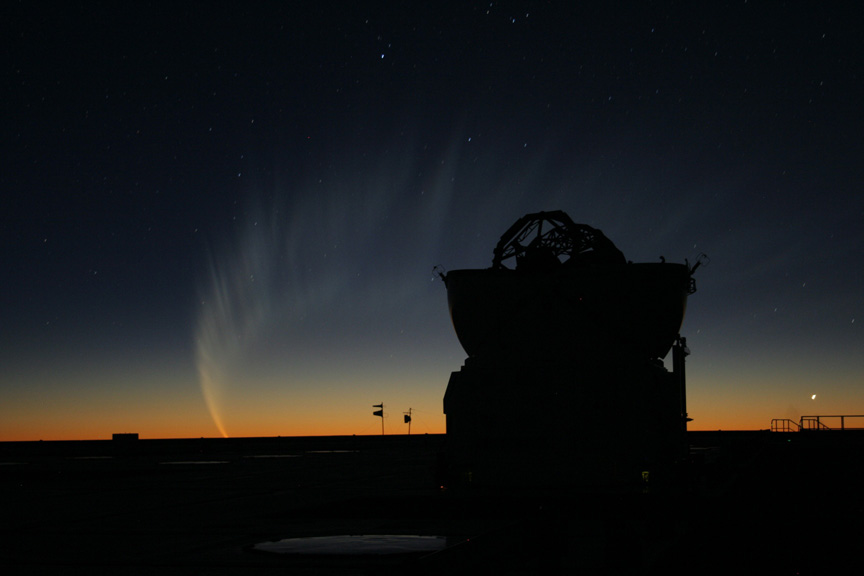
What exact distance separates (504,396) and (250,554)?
238 inches

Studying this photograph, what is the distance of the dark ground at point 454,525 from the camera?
9539mm

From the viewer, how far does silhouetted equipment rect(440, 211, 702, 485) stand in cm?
1583

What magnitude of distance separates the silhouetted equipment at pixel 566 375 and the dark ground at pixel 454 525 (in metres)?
0.60

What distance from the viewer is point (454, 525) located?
14.1 meters

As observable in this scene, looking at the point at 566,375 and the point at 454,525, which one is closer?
the point at 454,525

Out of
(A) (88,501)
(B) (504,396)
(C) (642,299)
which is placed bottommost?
(A) (88,501)

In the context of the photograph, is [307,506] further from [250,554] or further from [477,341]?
[250,554]

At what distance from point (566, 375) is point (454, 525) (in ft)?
11.2

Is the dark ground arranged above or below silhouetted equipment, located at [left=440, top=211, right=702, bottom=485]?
below

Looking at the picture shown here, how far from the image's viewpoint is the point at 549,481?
15.8 m

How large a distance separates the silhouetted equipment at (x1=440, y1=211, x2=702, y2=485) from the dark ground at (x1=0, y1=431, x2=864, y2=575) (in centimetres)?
60

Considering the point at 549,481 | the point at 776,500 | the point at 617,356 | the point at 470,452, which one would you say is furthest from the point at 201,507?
the point at 776,500

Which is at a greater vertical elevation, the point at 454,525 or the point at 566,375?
the point at 566,375

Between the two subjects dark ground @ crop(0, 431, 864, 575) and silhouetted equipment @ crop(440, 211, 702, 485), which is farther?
silhouetted equipment @ crop(440, 211, 702, 485)
